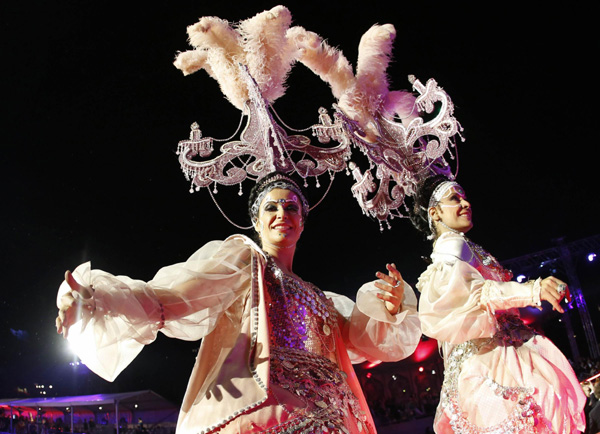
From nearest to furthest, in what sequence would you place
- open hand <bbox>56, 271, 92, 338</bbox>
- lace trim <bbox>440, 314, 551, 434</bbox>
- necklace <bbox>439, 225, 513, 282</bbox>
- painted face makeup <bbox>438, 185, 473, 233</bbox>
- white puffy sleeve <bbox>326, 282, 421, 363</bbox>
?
open hand <bbox>56, 271, 92, 338</bbox>, lace trim <bbox>440, 314, 551, 434</bbox>, white puffy sleeve <bbox>326, 282, 421, 363</bbox>, necklace <bbox>439, 225, 513, 282</bbox>, painted face makeup <bbox>438, 185, 473, 233</bbox>

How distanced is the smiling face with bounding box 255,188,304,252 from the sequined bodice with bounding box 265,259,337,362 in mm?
204

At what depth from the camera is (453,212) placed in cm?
330

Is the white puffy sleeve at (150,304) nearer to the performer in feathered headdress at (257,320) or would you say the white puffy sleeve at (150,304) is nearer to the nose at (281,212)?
the performer in feathered headdress at (257,320)

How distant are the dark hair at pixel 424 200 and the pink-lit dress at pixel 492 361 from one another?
608 millimetres

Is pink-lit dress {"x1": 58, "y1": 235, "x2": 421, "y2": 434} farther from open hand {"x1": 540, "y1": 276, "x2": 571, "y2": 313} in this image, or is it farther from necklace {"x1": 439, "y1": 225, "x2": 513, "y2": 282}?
open hand {"x1": 540, "y1": 276, "x2": 571, "y2": 313}

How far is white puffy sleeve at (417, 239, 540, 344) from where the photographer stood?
253 centimetres

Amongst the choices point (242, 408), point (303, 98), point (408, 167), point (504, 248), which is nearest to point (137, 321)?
point (242, 408)

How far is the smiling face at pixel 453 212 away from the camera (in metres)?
3.29

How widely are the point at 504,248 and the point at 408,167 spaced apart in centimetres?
960

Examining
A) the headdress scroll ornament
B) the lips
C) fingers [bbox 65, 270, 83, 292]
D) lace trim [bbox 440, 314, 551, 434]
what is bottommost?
lace trim [bbox 440, 314, 551, 434]

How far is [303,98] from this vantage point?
21.0ft

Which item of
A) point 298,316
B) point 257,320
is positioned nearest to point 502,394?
point 298,316

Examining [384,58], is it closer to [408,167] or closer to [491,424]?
[408,167]

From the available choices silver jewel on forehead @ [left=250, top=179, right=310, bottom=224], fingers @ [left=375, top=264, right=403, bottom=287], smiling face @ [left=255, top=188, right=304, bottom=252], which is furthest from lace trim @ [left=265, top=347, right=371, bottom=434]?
silver jewel on forehead @ [left=250, top=179, right=310, bottom=224]
